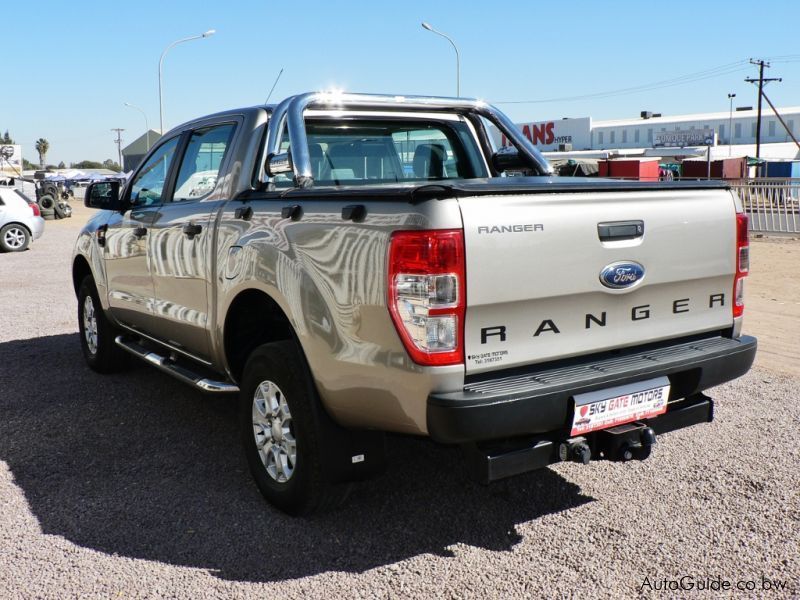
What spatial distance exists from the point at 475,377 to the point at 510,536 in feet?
3.16

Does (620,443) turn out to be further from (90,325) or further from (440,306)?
(90,325)

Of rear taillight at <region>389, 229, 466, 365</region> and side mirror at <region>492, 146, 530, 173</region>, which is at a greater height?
side mirror at <region>492, 146, 530, 173</region>

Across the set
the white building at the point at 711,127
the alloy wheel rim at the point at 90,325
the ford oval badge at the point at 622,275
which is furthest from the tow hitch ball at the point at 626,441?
the white building at the point at 711,127

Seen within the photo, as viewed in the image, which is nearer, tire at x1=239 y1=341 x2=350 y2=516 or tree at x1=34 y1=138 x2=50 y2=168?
tire at x1=239 y1=341 x2=350 y2=516

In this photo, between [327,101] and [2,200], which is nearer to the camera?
[327,101]

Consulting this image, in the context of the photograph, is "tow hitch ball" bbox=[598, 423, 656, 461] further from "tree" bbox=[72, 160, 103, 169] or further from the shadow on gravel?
"tree" bbox=[72, 160, 103, 169]

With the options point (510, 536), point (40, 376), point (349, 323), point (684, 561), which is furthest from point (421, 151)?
Result: point (40, 376)

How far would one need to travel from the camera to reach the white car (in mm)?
18625

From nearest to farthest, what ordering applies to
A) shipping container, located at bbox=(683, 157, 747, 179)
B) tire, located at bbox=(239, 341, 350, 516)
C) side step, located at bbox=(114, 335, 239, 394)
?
tire, located at bbox=(239, 341, 350, 516) → side step, located at bbox=(114, 335, 239, 394) → shipping container, located at bbox=(683, 157, 747, 179)

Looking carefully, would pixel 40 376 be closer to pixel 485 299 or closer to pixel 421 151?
pixel 421 151

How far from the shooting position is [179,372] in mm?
4699

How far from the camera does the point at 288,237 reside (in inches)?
142

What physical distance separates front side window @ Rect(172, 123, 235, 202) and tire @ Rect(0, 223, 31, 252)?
15.6 metres

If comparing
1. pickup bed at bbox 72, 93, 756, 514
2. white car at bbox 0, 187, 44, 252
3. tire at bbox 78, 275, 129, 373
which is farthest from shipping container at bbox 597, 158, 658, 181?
pickup bed at bbox 72, 93, 756, 514
